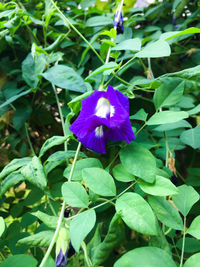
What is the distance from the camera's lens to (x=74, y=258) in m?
0.46

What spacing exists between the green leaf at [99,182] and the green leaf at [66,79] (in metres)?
0.20

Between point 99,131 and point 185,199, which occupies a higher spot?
point 99,131

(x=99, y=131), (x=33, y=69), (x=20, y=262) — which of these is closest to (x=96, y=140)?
(x=99, y=131)

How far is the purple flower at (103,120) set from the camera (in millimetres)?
441

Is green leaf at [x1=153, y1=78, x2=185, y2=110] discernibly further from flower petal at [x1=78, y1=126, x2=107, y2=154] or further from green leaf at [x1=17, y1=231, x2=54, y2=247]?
green leaf at [x1=17, y1=231, x2=54, y2=247]

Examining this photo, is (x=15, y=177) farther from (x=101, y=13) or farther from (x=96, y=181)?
(x=101, y=13)

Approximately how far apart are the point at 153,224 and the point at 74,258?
207 millimetres

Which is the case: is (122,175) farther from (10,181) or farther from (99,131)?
(10,181)

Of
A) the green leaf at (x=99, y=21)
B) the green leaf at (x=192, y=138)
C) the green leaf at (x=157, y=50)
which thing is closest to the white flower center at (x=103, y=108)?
the green leaf at (x=157, y=50)

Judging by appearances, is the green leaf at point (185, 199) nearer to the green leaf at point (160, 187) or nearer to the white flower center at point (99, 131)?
the green leaf at point (160, 187)

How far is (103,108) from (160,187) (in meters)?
A: 0.17

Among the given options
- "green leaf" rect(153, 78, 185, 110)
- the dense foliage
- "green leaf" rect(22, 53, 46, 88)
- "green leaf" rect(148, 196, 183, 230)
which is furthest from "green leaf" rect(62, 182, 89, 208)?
"green leaf" rect(22, 53, 46, 88)

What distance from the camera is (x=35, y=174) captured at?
450 mm

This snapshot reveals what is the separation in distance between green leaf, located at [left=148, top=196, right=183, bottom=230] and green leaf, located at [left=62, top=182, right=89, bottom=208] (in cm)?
10
